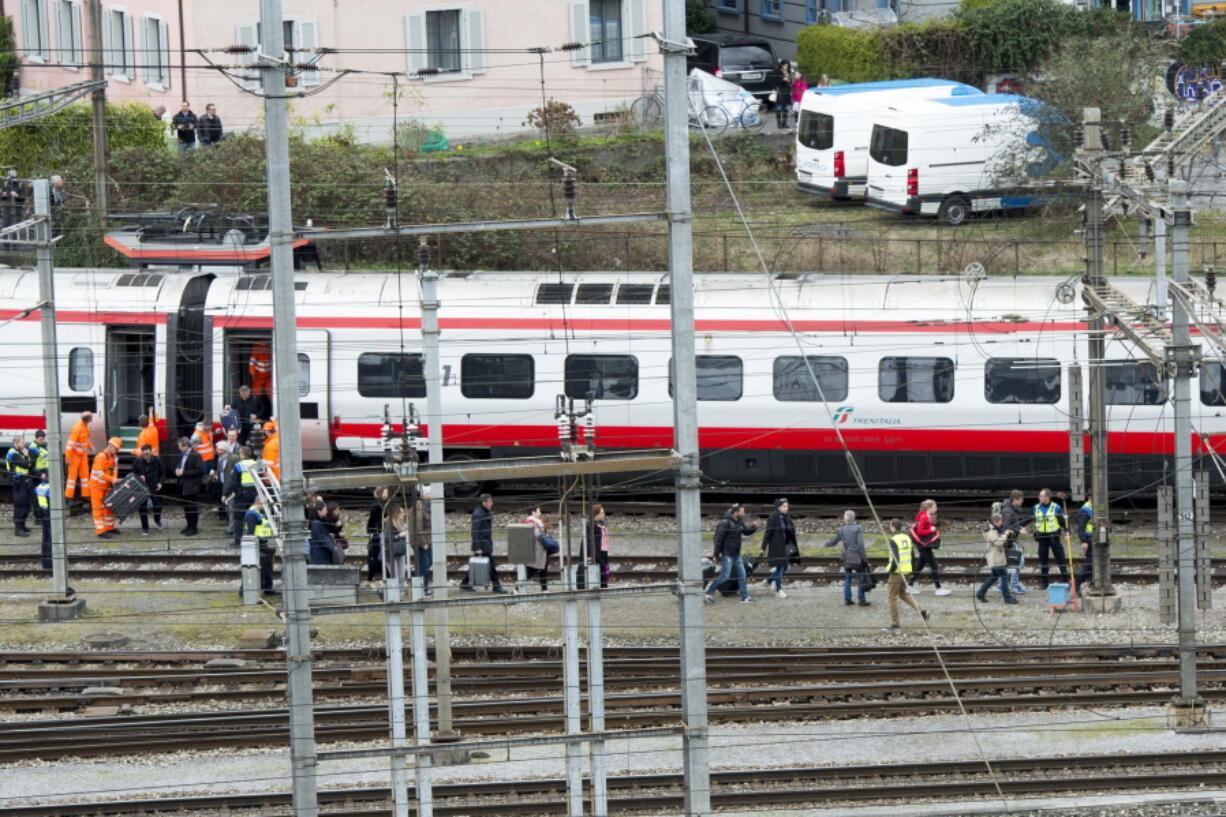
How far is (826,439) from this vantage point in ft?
90.1

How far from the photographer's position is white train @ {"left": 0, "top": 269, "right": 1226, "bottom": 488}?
27.0 metres

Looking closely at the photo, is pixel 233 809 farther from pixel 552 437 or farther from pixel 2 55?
pixel 2 55

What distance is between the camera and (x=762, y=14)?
49.8 meters

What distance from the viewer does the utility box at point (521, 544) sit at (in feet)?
47.5

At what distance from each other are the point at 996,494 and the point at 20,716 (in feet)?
46.2

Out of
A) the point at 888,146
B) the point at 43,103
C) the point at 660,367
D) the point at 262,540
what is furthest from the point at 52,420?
the point at 888,146

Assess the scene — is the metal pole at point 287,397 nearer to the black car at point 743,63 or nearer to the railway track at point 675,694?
the railway track at point 675,694

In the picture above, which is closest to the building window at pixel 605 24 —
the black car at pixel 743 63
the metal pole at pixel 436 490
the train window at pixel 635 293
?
the black car at pixel 743 63

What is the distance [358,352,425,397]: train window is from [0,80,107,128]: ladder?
19.3ft

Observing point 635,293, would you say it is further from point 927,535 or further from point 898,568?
point 898,568

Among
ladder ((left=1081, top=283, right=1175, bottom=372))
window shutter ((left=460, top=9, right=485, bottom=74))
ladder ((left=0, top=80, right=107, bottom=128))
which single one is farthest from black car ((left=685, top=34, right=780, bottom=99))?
ladder ((left=1081, top=283, right=1175, bottom=372))

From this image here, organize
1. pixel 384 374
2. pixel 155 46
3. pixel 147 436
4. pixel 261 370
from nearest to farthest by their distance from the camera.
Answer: pixel 147 436
pixel 384 374
pixel 261 370
pixel 155 46

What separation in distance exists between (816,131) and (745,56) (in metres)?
6.63

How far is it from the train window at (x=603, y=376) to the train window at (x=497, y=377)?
57cm
